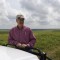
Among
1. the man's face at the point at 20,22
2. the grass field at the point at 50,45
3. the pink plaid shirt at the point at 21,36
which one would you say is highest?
the man's face at the point at 20,22

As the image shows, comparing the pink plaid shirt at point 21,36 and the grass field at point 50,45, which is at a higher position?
the pink plaid shirt at point 21,36

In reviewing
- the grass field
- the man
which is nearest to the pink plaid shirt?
the man

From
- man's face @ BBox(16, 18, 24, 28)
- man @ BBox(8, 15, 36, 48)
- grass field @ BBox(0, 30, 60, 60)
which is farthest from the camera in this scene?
grass field @ BBox(0, 30, 60, 60)

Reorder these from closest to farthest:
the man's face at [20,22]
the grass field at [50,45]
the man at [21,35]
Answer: the man's face at [20,22]
the man at [21,35]
the grass field at [50,45]

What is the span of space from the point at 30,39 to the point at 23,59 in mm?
2696

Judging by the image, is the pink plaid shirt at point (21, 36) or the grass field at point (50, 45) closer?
the pink plaid shirt at point (21, 36)

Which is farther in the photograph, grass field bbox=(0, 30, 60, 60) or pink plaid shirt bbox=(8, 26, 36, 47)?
grass field bbox=(0, 30, 60, 60)

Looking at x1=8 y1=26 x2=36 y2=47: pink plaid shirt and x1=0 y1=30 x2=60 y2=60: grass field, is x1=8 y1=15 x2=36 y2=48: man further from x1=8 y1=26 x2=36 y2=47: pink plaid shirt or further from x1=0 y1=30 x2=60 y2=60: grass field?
x1=0 y1=30 x2=60 y2=60: grass field

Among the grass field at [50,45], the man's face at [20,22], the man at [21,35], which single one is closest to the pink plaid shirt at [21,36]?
the man at [21,35]

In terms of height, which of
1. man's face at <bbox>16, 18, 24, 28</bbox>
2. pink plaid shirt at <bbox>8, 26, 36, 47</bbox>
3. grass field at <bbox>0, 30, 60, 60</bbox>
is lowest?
grass field at <bbox>0, 30, 60, 60</bbox>

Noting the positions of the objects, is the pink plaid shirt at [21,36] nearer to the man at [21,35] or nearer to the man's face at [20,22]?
the man at [21,35]

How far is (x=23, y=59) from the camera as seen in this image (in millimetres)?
3754

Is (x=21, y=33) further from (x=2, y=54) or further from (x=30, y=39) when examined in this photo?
(x=2, y=54)

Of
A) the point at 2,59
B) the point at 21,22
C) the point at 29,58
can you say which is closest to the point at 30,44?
the point at 21,22
